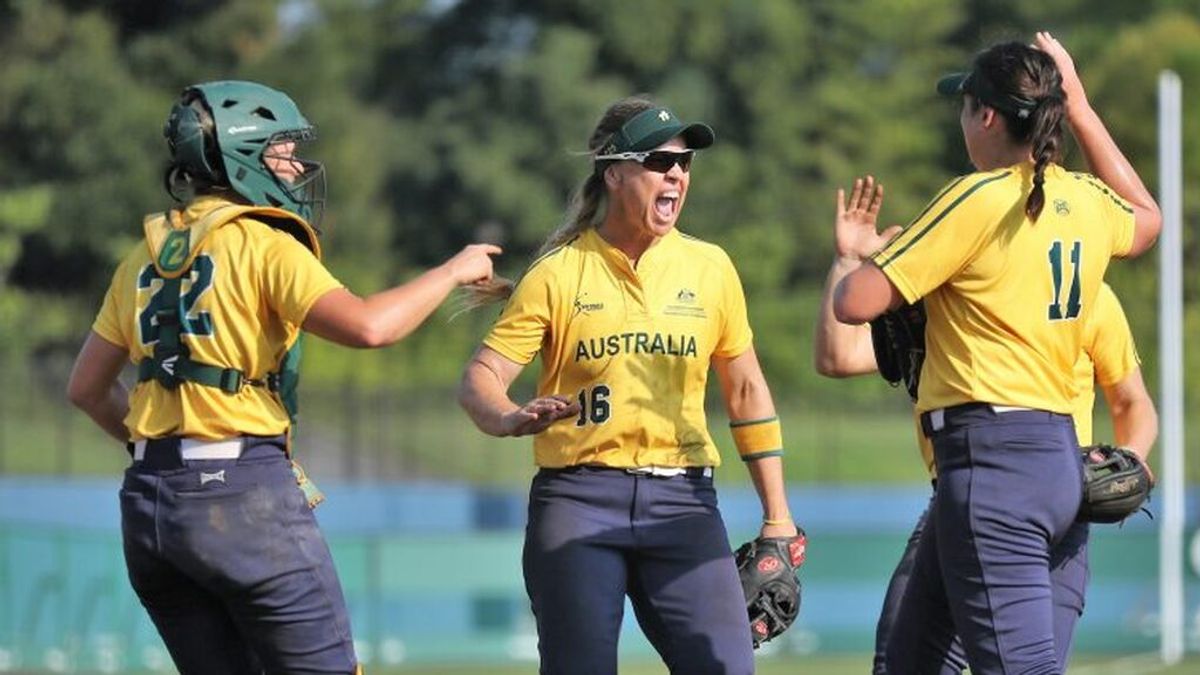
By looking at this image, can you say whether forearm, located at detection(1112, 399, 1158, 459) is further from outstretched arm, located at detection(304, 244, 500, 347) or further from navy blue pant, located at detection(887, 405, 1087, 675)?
outstretched arm, located at detection(304, 244, 500, 347)

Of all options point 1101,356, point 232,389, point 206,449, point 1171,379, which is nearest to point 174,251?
point 232,389

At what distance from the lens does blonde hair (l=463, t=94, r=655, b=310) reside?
702cm

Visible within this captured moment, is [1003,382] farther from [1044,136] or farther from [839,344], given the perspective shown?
[839,344]

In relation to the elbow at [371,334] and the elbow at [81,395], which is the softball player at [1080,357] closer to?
the elbow at [371,334]

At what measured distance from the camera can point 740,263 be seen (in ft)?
116

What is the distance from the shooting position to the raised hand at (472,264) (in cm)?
620

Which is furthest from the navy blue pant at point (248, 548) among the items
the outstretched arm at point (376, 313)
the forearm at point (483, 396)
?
the forearm at point (483, 396)

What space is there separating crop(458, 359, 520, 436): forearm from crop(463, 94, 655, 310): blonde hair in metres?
0.28

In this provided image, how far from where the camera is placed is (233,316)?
240 inches

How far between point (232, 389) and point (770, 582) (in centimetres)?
191

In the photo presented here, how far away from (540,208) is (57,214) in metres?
9.55

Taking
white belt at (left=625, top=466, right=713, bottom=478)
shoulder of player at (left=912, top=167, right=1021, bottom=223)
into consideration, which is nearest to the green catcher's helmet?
white belt at (left=625, top=466, right=713, bottom=478)

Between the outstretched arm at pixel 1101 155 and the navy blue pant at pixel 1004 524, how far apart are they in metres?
0.68

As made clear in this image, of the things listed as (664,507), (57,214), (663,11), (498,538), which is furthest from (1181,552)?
(663,11)
